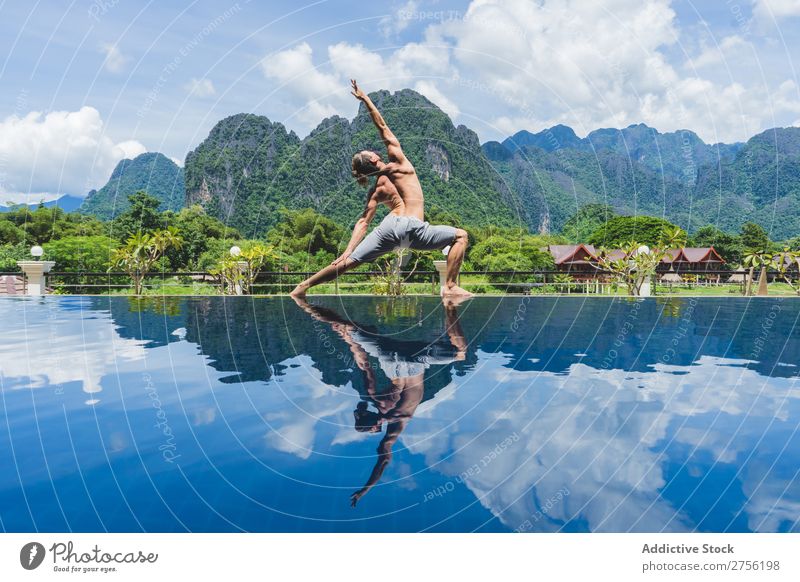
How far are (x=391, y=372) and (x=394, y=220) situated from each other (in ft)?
12.2

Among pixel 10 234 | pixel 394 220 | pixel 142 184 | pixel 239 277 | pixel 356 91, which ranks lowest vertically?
pixel 239 277

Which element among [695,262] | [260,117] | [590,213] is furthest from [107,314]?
[590,213]

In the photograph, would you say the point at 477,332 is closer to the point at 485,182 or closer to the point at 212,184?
the point at 485,182

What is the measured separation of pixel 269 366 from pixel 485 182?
34150 millimetres

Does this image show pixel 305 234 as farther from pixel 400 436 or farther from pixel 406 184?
pixel 400 436

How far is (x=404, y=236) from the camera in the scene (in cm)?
825

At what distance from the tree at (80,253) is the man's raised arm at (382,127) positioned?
20620mm

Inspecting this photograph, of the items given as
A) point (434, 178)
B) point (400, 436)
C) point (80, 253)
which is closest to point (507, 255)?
point (434, 178)

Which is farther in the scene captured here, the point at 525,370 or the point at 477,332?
the point at 477,332

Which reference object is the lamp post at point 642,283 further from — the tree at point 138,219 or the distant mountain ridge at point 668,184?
the distant mountain ridge at point 668,184

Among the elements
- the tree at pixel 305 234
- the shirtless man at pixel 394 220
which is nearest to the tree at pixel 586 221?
the tree at pixel 305 234

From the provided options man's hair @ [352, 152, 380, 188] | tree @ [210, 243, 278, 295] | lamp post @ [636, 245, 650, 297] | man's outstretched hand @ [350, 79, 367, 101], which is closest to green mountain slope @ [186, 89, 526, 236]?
tree @ [210, 243, 278, 295]
